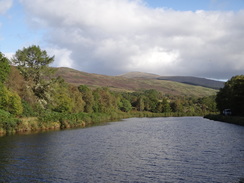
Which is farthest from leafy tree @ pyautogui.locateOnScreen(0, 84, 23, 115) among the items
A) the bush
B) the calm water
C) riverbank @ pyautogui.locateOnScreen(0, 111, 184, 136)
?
the calm water

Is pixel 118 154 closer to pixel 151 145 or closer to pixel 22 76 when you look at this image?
pixel 151 145

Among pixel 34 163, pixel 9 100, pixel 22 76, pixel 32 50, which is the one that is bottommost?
pixel 34 163

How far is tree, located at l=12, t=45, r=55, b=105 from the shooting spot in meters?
69.9

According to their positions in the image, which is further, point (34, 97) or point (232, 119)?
point (232, 119)

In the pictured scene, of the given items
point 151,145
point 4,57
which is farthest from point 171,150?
point 4,57

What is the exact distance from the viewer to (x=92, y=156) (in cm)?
2919

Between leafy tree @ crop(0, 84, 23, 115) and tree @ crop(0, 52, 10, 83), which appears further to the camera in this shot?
tree @ crop(0, 52, 10, 83)

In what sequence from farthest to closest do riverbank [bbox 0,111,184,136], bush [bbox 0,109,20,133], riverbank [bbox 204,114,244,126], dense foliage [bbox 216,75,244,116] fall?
dense foliage [bbox 216,75,244,116] → riverbank [bbox 204,114,244,126] → riverbank [bbox 0,111,184,136] → bush [bbox 0,109,20,133]

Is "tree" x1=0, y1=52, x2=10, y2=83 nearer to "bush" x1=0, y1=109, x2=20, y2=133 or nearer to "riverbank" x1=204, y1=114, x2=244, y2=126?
"bush" x1=0, y1=109, x2=20, y2=133

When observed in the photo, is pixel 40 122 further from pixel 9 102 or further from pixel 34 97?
pixel 34 97

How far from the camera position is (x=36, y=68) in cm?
7219

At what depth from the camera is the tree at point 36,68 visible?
69.9 metres

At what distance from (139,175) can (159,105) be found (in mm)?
135514

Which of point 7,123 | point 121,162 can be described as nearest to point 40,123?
point 7,123
